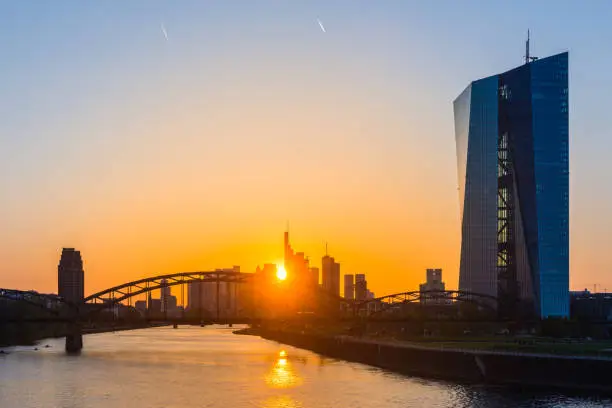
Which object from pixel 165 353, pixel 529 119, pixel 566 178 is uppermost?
pixel 529 119

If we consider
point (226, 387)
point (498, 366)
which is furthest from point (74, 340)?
point (498, 366)

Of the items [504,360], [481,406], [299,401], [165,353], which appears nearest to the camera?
[481,406]

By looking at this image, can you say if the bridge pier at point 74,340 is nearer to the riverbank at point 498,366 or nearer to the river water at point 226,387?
the river water at point 226,387

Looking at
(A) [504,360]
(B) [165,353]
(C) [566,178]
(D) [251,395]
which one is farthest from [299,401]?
(C) [566,178]

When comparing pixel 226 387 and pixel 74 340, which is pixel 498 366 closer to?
pixel 226 387

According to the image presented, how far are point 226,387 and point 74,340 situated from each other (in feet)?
240

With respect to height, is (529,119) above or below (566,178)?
above

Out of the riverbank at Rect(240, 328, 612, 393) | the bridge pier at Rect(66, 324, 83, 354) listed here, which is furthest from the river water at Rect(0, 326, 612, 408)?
the bridge pier at Rect(66, 324, 83, 354)

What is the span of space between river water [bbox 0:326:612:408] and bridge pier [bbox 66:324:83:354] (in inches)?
781

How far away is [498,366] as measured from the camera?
99875 millimetres

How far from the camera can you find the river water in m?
83.0

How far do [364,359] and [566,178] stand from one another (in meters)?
77.9

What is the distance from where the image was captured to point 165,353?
516 feet

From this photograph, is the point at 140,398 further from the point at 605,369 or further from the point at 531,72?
the point at 531,72
